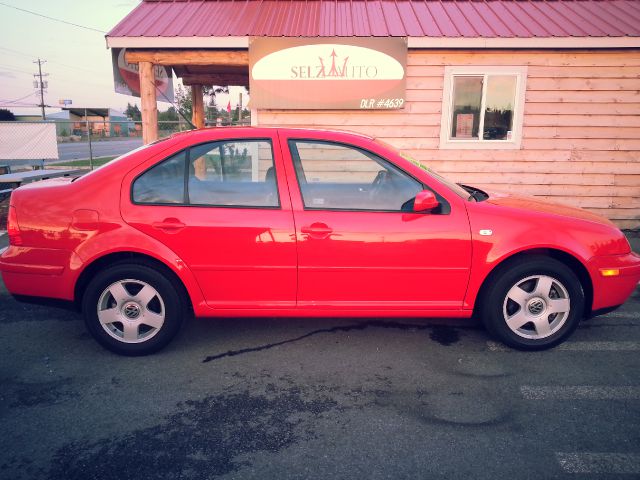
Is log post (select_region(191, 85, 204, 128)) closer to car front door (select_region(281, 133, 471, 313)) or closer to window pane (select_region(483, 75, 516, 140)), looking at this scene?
window pane (select_region(483, 75, 516, 140))

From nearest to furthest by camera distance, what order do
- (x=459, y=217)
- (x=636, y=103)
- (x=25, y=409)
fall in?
(x=25, y=409), (x=459, y=217), (x=636, y=103)

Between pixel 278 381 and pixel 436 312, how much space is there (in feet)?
4.21

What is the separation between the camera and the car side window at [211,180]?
361 centimetres

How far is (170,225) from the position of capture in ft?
11.6

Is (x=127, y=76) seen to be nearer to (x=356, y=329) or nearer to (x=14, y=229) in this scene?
(x=14, y=229)

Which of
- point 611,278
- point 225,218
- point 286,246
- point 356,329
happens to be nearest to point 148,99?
point 225,218

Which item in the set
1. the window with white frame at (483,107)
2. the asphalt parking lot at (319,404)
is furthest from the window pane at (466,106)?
the asphalt parking lot at (319,404)

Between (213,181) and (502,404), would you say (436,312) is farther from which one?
(213,181)

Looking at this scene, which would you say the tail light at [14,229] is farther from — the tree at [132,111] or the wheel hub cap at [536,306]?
the tree at [132,111]

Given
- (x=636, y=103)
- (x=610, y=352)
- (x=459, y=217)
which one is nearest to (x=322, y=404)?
(x=459, y=217)

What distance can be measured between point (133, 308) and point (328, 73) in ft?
17.6

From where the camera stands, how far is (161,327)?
12.0ft

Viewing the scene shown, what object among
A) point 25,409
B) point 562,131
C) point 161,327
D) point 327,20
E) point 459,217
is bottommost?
point 25,409

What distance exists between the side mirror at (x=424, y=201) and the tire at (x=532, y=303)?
743 millimetres
